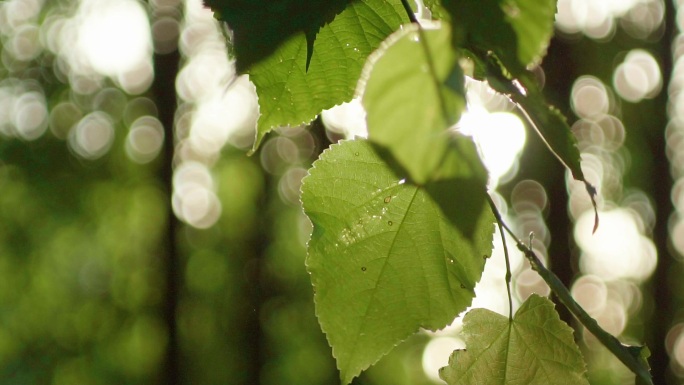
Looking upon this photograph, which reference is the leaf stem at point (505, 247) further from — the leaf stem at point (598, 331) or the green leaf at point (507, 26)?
the green leaf at point (507, 26)

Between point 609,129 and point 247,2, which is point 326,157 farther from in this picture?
point 609,129

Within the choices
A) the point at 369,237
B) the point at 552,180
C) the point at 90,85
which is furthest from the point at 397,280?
the point at 90,85

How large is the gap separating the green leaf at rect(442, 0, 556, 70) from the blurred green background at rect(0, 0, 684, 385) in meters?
9.55

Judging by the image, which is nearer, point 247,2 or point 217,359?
point 247,2

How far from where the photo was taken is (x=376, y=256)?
1.90 feet

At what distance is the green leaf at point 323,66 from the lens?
1.86 ft

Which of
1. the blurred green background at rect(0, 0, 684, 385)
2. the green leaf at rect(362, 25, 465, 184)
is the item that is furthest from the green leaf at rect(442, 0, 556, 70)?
the blurred green background at rect(0, 0, 684, 385)

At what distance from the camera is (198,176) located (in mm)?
12523

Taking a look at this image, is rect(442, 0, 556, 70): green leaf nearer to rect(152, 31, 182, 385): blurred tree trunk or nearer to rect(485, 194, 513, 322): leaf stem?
rect(485, 194, 513, 322): leaf stem

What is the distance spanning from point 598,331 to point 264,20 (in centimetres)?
36

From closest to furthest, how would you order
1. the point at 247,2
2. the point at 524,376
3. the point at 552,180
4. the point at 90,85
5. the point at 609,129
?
the point at 247,2
the point at 524,376
the point at 552,180
the point at 609,129
the point at 90,85

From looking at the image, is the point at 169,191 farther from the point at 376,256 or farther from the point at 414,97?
the point at 414,97

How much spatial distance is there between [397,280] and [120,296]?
12453 mm

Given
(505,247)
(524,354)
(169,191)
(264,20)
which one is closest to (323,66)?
(264,20)
